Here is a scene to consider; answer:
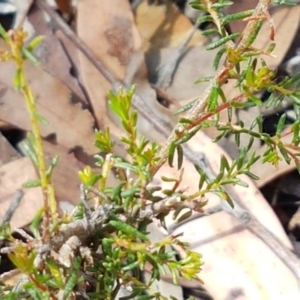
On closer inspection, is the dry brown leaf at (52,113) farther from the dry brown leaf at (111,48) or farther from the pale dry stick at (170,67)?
the pale dry stick at (170,67)

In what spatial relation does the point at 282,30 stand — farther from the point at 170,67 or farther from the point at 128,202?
the point at 128,202

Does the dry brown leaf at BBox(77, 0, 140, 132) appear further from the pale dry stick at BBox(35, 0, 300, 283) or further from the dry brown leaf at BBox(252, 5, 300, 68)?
the dry brown leaf at BBox(252, 5, 300, 68)

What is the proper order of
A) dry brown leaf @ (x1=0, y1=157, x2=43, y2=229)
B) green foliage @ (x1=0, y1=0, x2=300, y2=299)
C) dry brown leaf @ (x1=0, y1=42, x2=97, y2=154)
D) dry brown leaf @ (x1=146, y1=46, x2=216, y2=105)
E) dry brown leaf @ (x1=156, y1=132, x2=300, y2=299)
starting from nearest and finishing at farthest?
green foliage @ (x1=0, y1=0, x2=300, y2=299) < dry brown leaf @ (x1=156, y1=132, x2=300, y2=299) < dry brown leaf @ (x1=0, y1=157, x2=43, y2=229) < dry brown leaf @ (x1=0, y1=42, x2=97, y2=154) < dry brown leaf @ (x1=146, y1=46, x2=216, y2=105)

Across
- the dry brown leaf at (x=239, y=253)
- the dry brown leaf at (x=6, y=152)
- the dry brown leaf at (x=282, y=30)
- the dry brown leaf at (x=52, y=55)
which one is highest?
the dry brown leaf at (x=52, y=55)

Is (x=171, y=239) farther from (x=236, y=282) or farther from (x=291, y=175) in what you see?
(x=291, y=175)

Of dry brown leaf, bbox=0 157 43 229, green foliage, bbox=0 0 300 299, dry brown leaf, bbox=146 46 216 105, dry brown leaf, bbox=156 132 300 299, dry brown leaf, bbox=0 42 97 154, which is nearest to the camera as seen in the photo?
green foliage, bbox=0 0 300 299

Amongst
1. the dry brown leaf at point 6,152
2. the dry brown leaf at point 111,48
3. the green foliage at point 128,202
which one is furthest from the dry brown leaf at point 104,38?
the green foliage at point 128,202

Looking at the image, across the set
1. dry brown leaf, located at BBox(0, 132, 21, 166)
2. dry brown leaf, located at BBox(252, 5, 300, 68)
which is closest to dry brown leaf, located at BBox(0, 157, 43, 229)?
dry brown leaf, located at BBox(0, 132, 21, 166)
